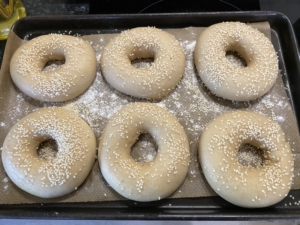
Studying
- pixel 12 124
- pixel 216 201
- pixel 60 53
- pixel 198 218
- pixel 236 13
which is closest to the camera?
pixel 198 218

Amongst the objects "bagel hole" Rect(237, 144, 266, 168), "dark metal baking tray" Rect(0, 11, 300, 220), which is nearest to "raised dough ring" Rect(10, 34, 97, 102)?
"dark metal baking tray" Rect(0, 11, 300, 220)

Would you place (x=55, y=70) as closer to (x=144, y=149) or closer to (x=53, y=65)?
(x=53, y=65)

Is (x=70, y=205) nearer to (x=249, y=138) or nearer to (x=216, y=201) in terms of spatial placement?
(x=216, y=201)

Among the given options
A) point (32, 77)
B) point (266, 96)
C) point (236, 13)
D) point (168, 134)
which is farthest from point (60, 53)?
point (266, 96)

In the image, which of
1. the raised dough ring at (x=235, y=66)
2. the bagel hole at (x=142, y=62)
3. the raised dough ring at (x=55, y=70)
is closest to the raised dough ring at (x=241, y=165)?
the raised dough ring at (x=235, y=66)

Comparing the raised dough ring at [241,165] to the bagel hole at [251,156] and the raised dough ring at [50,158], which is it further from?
the raised dough ring at [50,158]
